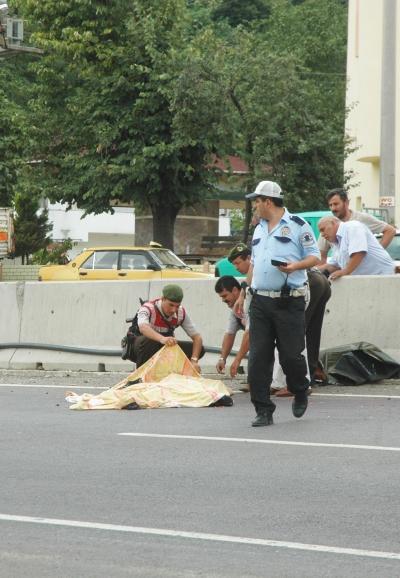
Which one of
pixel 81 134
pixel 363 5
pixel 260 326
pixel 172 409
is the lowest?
pixel 172 409

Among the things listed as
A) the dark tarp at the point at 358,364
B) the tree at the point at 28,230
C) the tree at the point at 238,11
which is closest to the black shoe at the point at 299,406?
the dark tarp at the point at 358,364

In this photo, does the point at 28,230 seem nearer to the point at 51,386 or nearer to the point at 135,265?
the point at 135,265

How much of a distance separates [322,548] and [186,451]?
306 centimetres

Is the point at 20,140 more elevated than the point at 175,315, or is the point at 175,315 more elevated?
the point at 20,140

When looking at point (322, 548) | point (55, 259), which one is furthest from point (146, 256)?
point (55, 259)

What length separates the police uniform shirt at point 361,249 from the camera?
43.2 ft

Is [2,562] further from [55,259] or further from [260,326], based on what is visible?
[55,259]

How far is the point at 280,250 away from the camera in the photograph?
10.2 metres

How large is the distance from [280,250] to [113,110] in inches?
1116

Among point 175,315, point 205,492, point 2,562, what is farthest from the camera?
Answer: point 175,315

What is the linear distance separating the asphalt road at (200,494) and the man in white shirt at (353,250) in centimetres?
232

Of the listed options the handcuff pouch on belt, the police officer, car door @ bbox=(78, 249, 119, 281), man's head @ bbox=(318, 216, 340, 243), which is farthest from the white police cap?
car door @ bbox=(78, 249, 119, 281)

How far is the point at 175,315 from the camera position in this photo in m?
12.8

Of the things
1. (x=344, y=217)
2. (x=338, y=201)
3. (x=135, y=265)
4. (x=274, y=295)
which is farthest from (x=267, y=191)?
(x=135, y=265)
